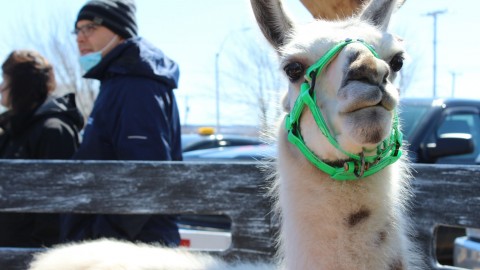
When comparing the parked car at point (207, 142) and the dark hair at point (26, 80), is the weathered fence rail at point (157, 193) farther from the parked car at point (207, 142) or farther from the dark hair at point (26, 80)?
the parked car at point (207, 142)

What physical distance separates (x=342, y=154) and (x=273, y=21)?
94cm

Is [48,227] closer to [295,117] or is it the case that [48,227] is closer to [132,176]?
[132,176]

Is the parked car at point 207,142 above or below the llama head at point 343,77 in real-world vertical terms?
below

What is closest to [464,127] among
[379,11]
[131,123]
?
[379,11]

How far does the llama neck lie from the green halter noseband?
0.21 ft

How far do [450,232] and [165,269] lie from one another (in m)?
3.57

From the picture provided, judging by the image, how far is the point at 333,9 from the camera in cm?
357

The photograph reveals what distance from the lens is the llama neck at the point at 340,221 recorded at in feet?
8.14

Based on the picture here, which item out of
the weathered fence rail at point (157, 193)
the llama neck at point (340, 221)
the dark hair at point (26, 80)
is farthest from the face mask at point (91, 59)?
the llama neck at point (340, 221)

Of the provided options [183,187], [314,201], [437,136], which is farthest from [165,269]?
[437,136]

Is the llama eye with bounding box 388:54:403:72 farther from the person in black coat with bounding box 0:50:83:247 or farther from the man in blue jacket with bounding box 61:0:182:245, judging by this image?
the person in black coat with bounding box 0:50:83:247

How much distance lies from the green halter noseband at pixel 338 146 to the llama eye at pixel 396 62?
0.18m

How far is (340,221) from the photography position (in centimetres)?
253

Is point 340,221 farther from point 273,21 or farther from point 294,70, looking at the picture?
point 273,21
